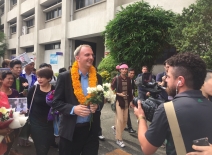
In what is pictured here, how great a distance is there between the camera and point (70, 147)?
269 cm

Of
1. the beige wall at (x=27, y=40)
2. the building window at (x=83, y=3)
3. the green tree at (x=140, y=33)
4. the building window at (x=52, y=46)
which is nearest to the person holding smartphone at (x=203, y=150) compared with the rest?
the green tree at (x=140, y=33)

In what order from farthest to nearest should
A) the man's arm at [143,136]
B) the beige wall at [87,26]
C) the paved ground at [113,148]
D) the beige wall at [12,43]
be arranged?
the beige wall at [12,43] < the beige wall at [87,26] < the paved ground at [113,148] < the man's arm at [143,136]

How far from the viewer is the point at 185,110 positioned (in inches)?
56.2

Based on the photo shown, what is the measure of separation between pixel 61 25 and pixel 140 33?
12.6m

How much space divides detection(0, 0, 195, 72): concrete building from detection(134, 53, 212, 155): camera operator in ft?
32.2

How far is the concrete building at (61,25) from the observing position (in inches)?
615

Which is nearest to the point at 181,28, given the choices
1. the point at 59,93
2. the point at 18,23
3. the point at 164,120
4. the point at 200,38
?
the point at 200,38

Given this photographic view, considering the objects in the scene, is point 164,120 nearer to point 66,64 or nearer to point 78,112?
point 78,112

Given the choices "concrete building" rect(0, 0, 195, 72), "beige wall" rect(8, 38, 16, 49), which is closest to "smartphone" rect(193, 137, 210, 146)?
"concrete building" rect(0, 0, 195, 72)

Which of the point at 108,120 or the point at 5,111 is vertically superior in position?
the point at 5,111

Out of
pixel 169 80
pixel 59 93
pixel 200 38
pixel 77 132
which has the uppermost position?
pixel 200 38

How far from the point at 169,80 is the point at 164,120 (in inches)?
13.4

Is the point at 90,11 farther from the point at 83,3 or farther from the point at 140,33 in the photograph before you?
the point at 140,33

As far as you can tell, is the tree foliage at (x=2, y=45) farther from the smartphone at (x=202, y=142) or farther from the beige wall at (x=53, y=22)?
the smartphone at (x=202, y=142)
